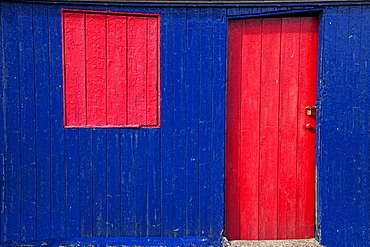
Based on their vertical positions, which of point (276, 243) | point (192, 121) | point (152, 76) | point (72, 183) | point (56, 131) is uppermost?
point (152, 76)

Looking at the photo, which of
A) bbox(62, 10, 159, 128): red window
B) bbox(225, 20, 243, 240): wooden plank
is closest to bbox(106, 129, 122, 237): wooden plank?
bbox(62, 10, 159, 128): red window

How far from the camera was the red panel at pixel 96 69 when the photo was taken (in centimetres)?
317

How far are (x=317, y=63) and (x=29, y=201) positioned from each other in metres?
3.18

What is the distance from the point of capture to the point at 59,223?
127 inches

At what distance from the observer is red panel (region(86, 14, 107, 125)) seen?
10.4 ft

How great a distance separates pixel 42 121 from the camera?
10.4ft

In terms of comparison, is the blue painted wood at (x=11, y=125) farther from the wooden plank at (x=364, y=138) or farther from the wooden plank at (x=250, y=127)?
the wooden plank at (x=364, y=138)

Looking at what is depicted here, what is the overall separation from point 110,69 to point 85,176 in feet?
3.59

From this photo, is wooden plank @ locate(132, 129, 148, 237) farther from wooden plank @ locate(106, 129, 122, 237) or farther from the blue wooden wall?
wooden plank @ locate(106, 129, 122, 237)

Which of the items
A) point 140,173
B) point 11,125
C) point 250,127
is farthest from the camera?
point 250,127

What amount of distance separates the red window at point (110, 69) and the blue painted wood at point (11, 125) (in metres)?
0.48

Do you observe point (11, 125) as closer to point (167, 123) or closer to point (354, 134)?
point (167, 123)

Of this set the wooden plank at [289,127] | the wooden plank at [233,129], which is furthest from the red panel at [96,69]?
→ the wooden plank at [289,127]

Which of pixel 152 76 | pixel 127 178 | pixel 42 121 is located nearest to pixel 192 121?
pixel 152 76
